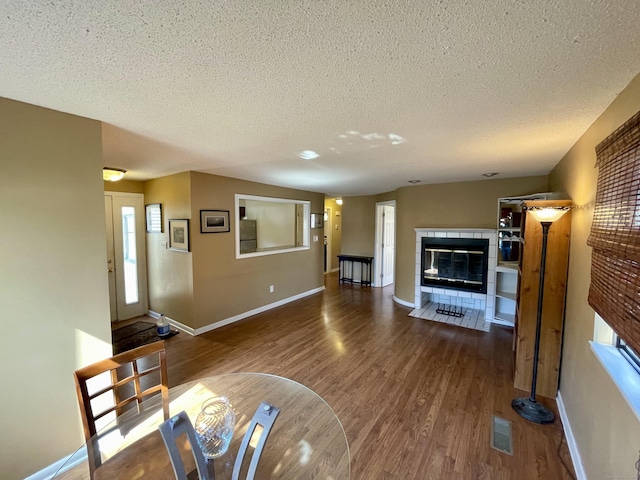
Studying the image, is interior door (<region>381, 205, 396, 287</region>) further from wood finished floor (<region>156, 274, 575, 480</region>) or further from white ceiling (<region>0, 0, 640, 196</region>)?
white ceiling (<region>0, 0, 640, 196</region>)

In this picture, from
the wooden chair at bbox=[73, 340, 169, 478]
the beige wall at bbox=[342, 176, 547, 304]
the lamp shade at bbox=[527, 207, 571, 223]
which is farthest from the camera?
the beige wall at bbox=[342, 176, 547, 304]

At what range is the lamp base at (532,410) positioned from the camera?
2.09m

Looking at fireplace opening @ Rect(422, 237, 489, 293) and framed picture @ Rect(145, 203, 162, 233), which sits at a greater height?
framed picture @ Rect(145, 203, 162, 233)

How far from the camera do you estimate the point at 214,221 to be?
12.6ft

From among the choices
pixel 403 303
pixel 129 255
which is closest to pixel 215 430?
pixel 129 255

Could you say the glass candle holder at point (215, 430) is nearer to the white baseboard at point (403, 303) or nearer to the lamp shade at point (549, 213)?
the lamp shade at point (549, 213)

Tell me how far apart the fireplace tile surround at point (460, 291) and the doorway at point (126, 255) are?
4739 mm

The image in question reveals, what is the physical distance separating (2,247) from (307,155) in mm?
2229

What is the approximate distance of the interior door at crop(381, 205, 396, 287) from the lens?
642 centimetres

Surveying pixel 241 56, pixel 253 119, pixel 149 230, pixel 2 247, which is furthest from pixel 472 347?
pixel 149 230

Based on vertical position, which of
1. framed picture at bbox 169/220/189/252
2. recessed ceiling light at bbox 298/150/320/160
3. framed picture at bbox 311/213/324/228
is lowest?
framed picture at bbox 169/220/189/252

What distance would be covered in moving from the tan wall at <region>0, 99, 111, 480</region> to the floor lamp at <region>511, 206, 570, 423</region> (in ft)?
10.7

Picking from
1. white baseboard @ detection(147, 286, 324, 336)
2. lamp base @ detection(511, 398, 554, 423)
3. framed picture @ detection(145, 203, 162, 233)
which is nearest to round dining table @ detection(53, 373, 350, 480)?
lamp base @ detection(511, 398, 554, 423)

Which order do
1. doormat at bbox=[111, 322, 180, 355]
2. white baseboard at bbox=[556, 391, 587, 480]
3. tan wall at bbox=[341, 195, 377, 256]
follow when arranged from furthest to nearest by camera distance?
tan wall at bbox=[341, 195, 377, 256]
doormat at bbox=[111, 322, 180, 355]
white baseboard at bbox=[556, 391, 587, 480]
